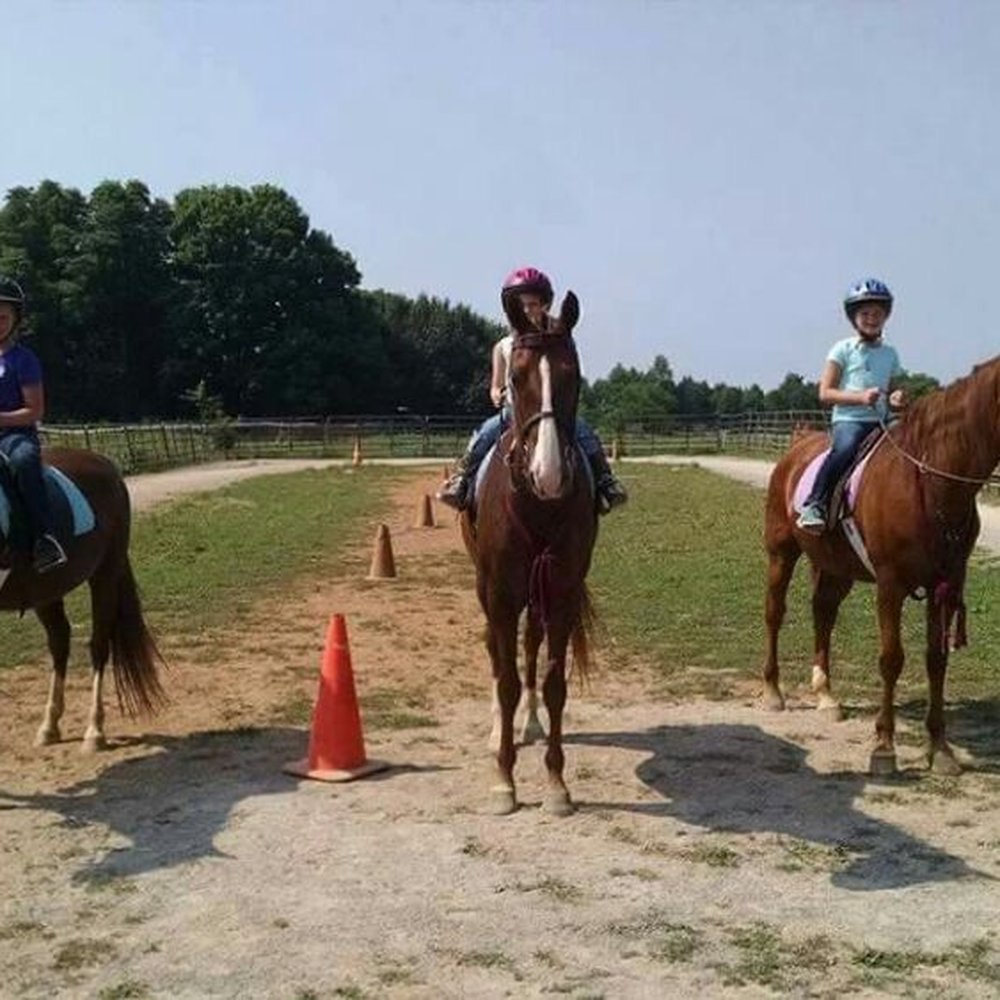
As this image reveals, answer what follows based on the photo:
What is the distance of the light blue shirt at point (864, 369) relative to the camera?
7543 millimetres

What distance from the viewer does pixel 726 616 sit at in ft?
38.4

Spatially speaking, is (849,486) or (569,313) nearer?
(569,313)

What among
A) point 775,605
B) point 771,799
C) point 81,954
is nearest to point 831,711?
point 775,605

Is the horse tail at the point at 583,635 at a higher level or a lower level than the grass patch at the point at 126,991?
higher

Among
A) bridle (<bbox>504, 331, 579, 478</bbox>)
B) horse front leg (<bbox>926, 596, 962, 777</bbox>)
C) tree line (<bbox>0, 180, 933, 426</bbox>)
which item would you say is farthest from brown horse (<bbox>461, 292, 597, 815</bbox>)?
tree line (<bbox>0, 180, 933, 426</bbox>)

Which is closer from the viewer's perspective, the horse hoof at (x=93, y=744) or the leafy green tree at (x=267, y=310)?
the horse hoof at (x=93, y=744)

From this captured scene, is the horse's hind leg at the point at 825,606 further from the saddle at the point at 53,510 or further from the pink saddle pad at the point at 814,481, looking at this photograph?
the saddle at the point at 53,510

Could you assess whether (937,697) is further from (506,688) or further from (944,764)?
(506,688)

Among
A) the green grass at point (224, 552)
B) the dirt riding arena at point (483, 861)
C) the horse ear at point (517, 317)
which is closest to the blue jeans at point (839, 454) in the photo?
the dirt riding arena at point (483, 861)

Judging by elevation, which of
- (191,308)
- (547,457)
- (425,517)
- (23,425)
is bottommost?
(425,517)

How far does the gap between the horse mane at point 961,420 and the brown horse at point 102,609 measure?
4.98m

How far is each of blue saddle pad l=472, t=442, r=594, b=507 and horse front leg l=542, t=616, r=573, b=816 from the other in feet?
2.69

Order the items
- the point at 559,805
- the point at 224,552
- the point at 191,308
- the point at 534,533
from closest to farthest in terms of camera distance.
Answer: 1. the point at 559,805
2. the point at 534,533
3. the point at 224,552
4. the point at 191,308

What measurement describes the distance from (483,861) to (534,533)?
168 cm
